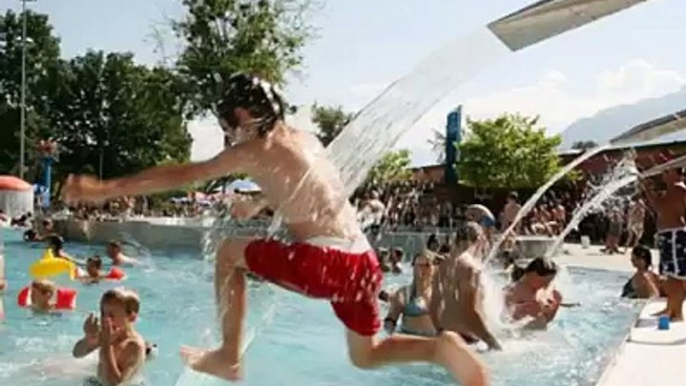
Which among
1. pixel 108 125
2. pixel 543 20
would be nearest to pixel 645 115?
pixel 543 20

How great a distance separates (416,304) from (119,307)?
3374 millimetres

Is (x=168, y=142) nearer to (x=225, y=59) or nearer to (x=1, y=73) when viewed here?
(x=1, y=73)

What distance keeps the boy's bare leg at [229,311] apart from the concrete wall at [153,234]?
55.5ft

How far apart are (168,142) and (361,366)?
61451 mm

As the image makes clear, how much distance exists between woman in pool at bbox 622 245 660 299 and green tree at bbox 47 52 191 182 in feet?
170

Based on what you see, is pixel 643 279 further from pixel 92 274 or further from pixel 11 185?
pixel 11 185

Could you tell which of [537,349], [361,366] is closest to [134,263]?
[537,349]

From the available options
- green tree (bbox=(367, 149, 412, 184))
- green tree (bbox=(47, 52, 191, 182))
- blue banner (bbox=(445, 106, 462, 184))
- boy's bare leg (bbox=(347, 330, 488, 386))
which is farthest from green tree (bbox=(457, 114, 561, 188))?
boy's bare leg (bbox=(347, 330, 488, 386))

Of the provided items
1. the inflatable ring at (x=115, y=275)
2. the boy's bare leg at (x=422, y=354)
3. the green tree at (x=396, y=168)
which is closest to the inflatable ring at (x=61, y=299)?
the inflatable ring at (x=115, y=275)

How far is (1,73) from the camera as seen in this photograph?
2739 inches

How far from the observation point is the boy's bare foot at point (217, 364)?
14.3ft

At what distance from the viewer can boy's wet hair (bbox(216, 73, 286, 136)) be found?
397 centimetres

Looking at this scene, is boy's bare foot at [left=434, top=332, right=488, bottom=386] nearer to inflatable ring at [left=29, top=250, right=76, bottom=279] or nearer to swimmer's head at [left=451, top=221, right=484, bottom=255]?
swimmer's head at [left=451, top=221, right=484, bottom=255]

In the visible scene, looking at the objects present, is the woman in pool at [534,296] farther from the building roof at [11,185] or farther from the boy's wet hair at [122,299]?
the building roof at [11,185]
